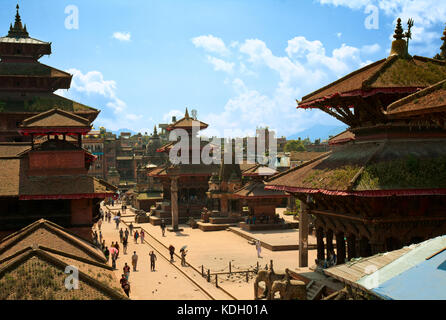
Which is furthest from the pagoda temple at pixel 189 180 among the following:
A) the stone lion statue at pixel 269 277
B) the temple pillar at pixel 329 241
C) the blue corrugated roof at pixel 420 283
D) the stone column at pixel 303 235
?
the blue corrugated roof at pixel 420 283

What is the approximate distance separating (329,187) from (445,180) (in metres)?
3.69

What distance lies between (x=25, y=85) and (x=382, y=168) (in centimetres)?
3098

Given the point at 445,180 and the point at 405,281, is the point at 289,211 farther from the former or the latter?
the point at 405,281

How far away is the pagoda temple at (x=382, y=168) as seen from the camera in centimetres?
1520

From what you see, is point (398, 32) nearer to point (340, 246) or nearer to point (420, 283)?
point (340, 246)

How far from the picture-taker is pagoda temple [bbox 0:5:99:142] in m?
35.8

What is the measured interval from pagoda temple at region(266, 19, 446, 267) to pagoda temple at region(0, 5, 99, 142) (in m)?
23.3

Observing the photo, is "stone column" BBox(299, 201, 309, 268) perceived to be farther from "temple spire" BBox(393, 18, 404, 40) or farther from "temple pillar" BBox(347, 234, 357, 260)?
"temple spire" BBox(393, 18, 404, 40)

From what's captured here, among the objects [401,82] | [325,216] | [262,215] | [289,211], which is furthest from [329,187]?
[289,211]

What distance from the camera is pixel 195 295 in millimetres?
22500

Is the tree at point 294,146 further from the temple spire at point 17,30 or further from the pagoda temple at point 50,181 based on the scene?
the pagoda temple at point 50,181

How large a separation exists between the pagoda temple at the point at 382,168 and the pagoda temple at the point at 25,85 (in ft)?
76.3

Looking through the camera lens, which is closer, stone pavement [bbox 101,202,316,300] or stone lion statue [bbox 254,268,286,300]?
stone lion statue [bbox 254,268,286,300]

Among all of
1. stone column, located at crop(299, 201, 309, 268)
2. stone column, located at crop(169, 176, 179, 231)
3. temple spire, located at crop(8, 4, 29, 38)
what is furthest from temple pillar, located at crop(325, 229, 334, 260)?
temple spire, located at crop(8, 4, 29, 38)
